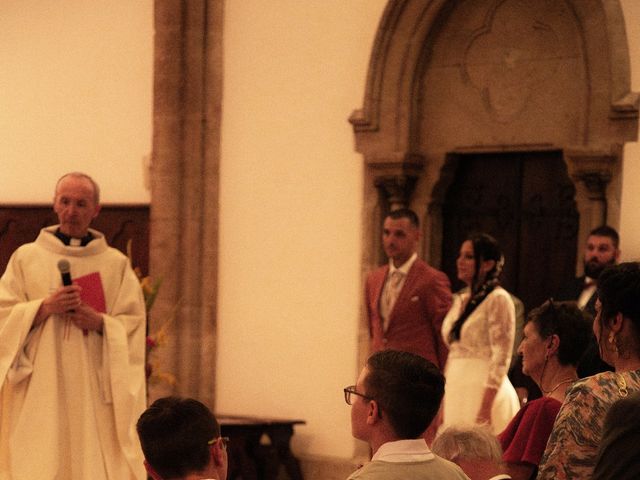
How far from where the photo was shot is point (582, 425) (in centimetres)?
318

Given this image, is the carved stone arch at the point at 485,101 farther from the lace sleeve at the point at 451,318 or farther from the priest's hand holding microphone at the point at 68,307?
the priest's hand holding microphone at the point at 68,307

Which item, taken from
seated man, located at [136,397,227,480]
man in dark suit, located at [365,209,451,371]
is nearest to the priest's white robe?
man in dark suit, located at [365,209,451,371]

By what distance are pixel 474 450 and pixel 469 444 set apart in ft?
0.07

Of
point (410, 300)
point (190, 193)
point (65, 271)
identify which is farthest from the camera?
point (190, 193)

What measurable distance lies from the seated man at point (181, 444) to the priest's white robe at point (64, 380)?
2.87m

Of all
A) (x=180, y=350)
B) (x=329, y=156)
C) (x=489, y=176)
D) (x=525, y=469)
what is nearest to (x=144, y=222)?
(x=180, y=350)

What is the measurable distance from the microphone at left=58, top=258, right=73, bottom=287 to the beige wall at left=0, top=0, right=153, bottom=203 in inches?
162

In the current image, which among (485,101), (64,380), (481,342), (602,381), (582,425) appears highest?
(485,101)

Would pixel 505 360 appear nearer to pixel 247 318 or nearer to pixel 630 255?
pixel 630 255

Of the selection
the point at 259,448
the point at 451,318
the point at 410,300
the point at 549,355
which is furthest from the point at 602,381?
the point at 259,448

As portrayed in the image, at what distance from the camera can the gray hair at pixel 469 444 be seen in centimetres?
362

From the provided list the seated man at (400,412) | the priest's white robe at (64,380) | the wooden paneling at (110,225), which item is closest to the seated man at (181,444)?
the seated man at (400,412)

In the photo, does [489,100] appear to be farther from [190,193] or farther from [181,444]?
[181,444]

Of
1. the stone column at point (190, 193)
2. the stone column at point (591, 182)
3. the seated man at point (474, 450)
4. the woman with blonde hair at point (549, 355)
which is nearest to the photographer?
the seated man at point (474, 450)
